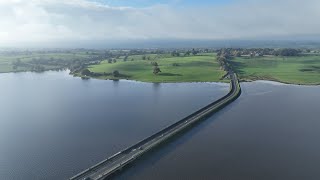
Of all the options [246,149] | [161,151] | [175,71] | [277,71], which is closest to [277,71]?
[277,71]

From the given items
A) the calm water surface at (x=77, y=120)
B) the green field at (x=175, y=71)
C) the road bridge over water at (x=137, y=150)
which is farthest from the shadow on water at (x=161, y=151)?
the green field at (x=175, y=71)

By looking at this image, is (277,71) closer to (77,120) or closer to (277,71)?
(277,71)

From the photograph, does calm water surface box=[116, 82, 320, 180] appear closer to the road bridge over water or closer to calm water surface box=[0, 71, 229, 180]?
the road bridge over water

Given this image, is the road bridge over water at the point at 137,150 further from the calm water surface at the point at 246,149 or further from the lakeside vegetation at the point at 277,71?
the lakeside vegetation at the point at 277,71

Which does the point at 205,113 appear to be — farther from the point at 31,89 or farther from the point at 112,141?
the point at 31,89

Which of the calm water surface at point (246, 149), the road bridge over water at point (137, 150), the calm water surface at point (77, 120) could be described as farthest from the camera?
the calm water surface at point (77, 120)

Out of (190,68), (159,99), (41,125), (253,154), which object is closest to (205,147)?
(253,154)
